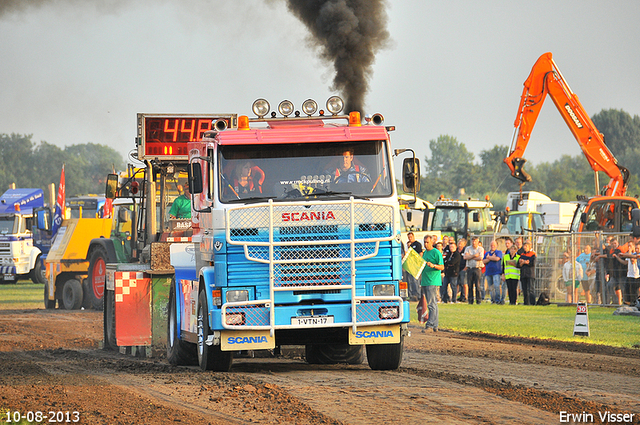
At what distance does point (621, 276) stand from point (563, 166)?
125 metres

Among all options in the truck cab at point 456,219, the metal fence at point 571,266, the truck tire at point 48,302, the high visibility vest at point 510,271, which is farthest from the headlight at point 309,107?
the truck cab at point 456,219

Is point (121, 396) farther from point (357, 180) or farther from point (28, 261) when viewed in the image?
point (28, 261)

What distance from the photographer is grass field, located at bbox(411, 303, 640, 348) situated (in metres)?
16.9

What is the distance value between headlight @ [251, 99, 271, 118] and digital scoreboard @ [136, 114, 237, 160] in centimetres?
309

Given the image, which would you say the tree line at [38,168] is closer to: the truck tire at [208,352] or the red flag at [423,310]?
the red flag at [423,310]

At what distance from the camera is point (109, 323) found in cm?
1591

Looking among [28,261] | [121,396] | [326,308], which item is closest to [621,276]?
[326,308]

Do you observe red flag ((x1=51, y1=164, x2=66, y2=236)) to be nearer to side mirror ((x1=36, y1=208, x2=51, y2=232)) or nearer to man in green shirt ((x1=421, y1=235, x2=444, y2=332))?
side mirror ((x1=36, y1=208, x2=51, y2=232))

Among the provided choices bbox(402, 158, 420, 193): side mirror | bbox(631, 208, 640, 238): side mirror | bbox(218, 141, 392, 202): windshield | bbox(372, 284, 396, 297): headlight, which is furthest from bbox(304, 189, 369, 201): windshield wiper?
bbox(631, 208, 640, 238): side mirror

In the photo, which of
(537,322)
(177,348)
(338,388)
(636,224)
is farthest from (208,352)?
(636,224)

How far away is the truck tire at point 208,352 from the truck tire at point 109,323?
3.87 m

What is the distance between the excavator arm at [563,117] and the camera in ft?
101

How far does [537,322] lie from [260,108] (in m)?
10.2

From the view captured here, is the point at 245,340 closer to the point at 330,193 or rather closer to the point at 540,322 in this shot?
the point at 330,193
